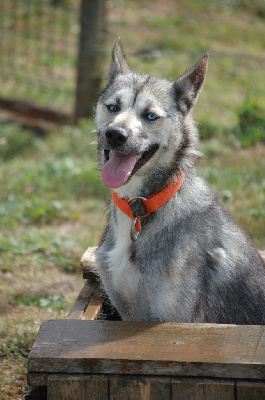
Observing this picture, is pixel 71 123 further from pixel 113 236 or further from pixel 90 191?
pixel 113 236

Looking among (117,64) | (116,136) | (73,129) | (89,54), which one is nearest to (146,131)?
(116,136)

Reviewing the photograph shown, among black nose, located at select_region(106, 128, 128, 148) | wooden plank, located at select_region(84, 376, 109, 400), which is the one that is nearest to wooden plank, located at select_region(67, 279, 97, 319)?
wooden plank, located at select_region(84, 376, 109, 400)

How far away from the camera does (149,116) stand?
3.09 metres

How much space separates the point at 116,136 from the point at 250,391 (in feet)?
4.03

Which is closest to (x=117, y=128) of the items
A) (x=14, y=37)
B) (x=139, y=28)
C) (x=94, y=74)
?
(x=94, y=74)

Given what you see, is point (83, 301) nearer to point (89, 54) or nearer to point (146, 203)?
point (146, 203)

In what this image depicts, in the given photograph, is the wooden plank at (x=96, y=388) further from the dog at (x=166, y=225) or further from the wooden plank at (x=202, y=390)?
the dog at (x=166, y=225)

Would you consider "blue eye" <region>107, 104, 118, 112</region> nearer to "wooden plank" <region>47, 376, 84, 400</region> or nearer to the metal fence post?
"wooden plank" <region>47, 376, 84, 400</region>

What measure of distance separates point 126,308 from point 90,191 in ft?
11.0

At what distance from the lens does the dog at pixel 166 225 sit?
2928 millimetres

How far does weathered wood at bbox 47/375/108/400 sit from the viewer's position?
246 centimetres

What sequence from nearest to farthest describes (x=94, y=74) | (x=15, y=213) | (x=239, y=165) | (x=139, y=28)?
(x=15, y=213) → (x=239, y=165) → (x=94, y=74) → (x=139, y=28)

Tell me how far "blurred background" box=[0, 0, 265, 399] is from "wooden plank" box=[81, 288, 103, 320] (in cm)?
49

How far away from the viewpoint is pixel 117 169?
9.85 ft
